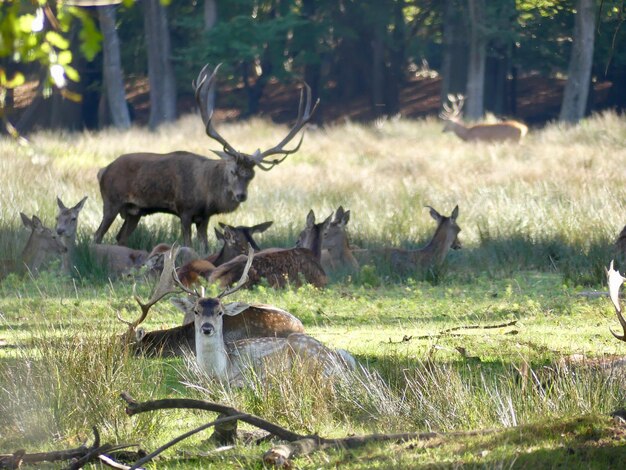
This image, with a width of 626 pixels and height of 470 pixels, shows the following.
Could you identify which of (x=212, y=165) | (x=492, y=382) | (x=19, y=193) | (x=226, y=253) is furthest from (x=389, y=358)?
(x=19, y=193)

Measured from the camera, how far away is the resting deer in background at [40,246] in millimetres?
14422

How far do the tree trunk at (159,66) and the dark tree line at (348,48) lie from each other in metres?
0.05

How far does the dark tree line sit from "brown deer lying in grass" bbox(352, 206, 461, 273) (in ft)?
83.1

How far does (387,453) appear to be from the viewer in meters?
6.07

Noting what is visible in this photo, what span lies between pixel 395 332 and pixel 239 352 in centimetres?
194

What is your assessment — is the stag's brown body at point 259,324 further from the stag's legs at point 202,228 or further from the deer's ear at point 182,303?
the stag's legs at point 202,228

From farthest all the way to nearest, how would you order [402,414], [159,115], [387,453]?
[159,115]
[402,414]
[387,453]

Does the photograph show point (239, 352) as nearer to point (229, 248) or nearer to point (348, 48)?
point (229, 248)

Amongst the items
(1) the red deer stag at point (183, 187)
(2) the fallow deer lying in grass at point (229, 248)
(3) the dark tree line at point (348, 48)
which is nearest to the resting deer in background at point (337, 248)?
(2) the fallow deer lying in grass at point (229, 248)

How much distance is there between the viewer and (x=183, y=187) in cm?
1681

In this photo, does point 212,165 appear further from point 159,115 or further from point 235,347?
point 159,115

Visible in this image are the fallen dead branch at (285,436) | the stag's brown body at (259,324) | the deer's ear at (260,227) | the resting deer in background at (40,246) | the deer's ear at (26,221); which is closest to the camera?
the fallen dead branch at (285,436)

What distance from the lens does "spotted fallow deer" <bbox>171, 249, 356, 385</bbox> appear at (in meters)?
8.01

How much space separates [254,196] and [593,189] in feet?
18.0
